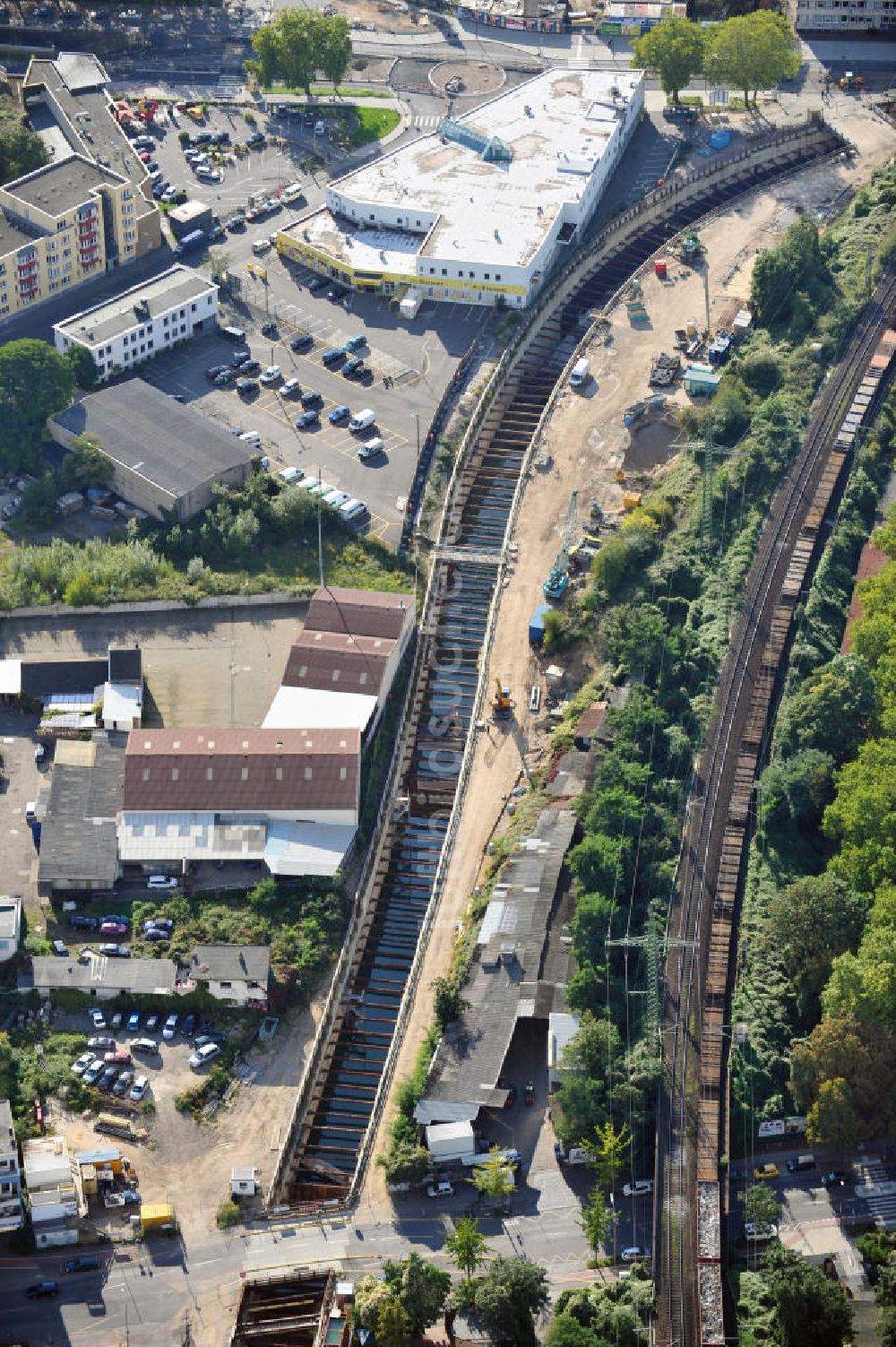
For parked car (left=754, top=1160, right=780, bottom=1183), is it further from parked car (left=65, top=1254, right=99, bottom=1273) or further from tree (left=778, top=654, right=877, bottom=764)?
parked car (left=65, top=1254, right=99, bottom=1273)

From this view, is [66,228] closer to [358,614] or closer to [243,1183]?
[358,614]

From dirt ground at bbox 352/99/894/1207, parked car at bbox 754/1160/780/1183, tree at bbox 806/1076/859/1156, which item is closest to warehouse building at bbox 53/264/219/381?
dirt ground at bbox 352/99/894/1207

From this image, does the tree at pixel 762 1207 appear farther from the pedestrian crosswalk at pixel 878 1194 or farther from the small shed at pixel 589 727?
the small shed at pixel 589 727

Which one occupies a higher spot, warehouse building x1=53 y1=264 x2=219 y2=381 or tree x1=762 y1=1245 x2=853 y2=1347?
warehouse building x1=53 y1=264 x2=219 y2=381

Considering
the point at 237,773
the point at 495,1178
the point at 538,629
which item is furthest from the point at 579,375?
the point at 495,1178

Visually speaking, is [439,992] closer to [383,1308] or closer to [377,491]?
[383,1308]

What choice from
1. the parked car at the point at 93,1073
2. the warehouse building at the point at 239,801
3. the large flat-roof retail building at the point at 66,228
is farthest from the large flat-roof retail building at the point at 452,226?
the parked car at the point at 93,1073
